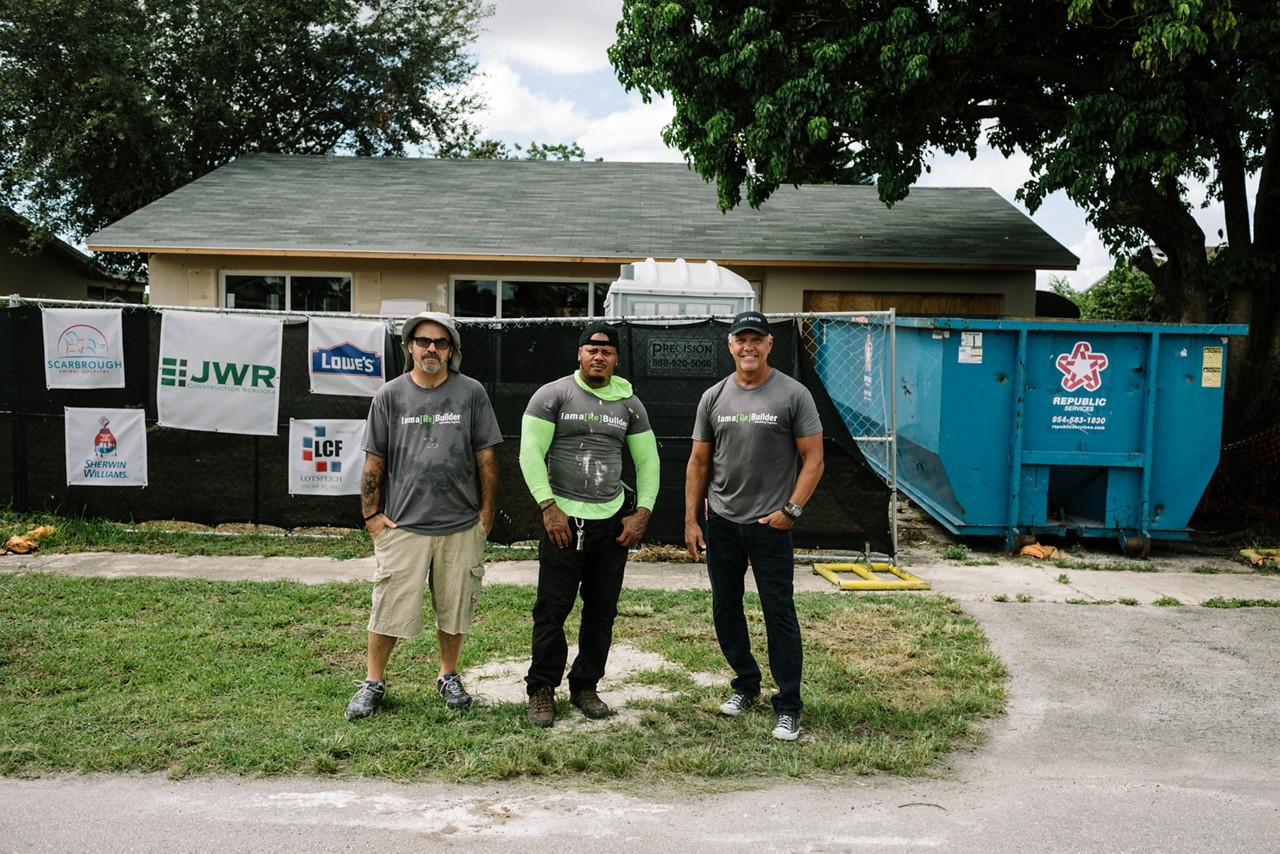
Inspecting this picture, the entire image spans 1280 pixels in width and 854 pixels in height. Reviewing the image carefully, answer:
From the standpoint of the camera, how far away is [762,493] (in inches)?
187

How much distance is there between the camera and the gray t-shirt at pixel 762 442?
15.6ft

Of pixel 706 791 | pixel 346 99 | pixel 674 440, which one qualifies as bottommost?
pixel 706 791

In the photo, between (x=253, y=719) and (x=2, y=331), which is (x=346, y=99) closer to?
(x=2, y=331)

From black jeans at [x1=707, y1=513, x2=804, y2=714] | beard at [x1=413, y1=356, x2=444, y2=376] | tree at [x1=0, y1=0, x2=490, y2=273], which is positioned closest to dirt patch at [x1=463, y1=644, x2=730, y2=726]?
black jeans at [x1=707, y1=513, x2=804, y2=714]

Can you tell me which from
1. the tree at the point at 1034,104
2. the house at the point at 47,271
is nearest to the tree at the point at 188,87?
the house at the point at 47,271

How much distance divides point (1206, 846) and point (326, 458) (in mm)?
6813

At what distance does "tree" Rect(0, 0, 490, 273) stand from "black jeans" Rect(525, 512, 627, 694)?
18.6 meters

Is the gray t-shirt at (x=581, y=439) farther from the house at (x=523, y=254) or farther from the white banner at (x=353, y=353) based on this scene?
the house at (x=523, y=254)

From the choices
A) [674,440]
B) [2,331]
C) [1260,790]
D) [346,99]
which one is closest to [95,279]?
[346,99]

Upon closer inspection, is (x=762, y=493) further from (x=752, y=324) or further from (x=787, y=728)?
(x=787, y=728)

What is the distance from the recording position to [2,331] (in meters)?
8.83

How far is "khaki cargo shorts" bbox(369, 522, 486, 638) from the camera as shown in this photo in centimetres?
480

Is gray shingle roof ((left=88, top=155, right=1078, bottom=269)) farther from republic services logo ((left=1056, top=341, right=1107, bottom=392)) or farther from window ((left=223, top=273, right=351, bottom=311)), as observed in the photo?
republic services logo ((left=1056, top=341, right=1107, bottom=392))

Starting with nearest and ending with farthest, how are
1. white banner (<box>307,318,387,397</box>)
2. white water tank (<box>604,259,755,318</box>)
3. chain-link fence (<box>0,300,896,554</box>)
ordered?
chain-link fence (<box>0,300,896,554</box>), white banner (<box>307,318,387,397</box>), white water tank (<box>604,259,755,318</box>)
